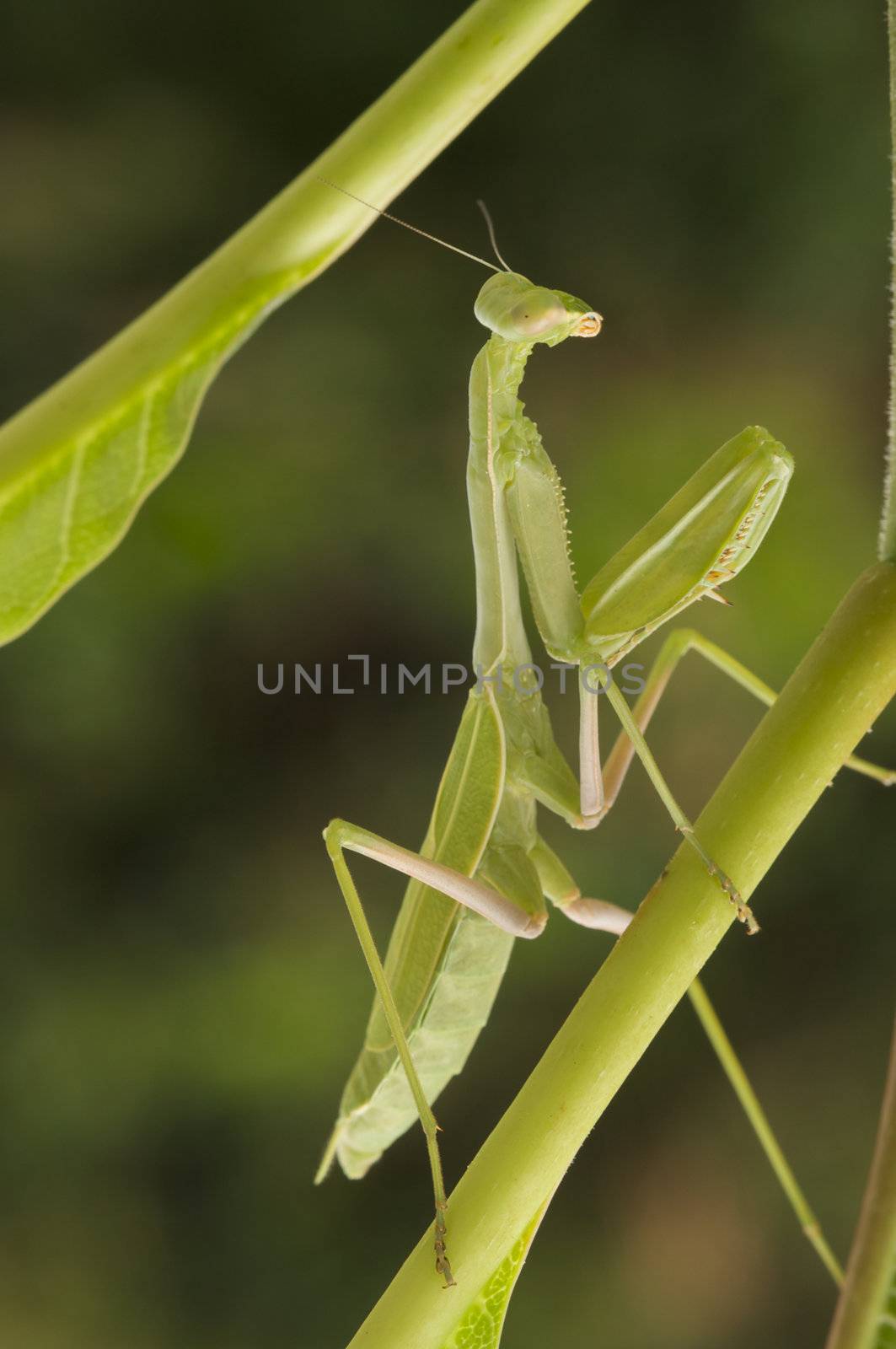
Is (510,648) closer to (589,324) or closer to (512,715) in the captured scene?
(512,715)

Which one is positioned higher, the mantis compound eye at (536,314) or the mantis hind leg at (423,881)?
the mantis compound eye at (536,314)

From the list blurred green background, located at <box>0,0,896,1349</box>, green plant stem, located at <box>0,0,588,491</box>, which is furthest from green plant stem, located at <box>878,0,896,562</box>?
blurred green background, located at <box>0,0,896,1349</box>

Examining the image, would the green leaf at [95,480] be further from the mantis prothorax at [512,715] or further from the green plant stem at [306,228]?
the mantis prothorax at [512,715]

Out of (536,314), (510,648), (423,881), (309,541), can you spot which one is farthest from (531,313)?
(309,541)

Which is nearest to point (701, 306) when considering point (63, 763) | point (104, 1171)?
point (63, 763)

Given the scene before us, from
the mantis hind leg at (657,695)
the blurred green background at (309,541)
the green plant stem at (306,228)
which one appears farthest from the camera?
the blurred green background at (309,541)

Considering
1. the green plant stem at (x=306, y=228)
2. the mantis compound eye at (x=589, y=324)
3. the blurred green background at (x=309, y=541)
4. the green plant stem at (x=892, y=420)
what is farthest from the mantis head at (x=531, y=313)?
the blurred green background at (x=309, y=541)

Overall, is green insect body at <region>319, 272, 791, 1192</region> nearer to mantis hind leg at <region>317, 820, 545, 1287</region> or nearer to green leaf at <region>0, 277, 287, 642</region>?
mantis hind leg at <region>317, 820, 545, 1287</region>

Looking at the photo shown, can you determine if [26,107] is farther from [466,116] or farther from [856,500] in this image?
[466,116]
